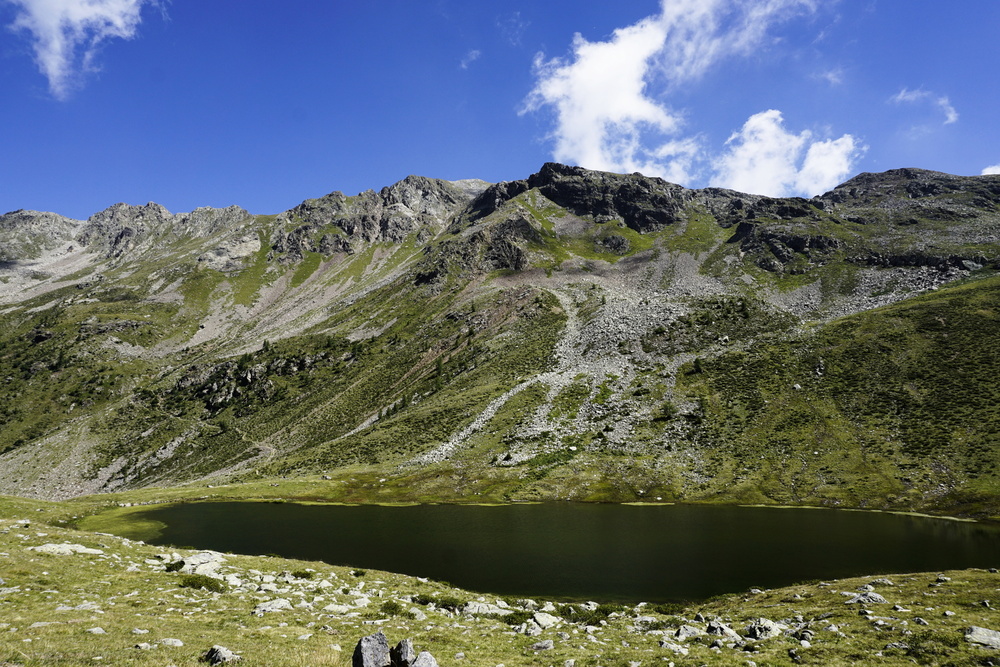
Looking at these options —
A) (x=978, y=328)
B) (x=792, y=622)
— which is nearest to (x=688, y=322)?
(x=978, y=328)

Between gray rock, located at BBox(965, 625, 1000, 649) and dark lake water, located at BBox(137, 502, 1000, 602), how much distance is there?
2009 cm

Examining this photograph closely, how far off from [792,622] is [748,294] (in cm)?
18700

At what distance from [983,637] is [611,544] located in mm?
37574

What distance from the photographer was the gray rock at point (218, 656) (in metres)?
14.5

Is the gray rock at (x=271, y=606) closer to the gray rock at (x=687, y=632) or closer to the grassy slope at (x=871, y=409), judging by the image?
the gray rock at (x=687, y=632)

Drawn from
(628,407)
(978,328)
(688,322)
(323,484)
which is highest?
(688,322)

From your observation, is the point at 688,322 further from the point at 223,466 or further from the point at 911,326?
the point at 223,466

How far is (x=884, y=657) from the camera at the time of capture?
18.7m

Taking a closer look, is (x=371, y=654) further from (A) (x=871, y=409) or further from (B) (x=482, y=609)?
(A) (x=871, y=409)

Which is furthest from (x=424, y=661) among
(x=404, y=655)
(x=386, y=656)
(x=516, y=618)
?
(x=516, y=618)

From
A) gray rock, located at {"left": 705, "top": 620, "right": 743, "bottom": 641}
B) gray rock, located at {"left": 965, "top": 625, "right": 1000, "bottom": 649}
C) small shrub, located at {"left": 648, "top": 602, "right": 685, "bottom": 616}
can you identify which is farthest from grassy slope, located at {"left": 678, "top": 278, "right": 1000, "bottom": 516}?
gray rock, located at {"left": 705, "top": 620, "right": 743, "bottom": 641}

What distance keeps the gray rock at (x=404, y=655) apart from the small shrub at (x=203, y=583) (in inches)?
777

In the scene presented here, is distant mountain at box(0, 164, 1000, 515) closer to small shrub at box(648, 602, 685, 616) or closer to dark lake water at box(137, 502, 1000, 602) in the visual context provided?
dark lake water at box(137, 502, 1000, 602)

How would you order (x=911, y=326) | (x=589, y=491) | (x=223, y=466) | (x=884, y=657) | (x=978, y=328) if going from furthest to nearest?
(x=223, y=466) < (x=911, y=326) < (x=978, y=328) < (x=589, y=491) < (x=884, y=657)
